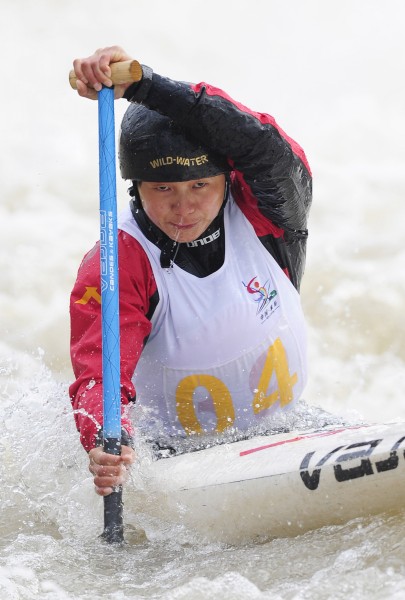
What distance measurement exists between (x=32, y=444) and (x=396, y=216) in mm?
5166

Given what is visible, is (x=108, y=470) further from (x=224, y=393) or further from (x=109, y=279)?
(x=224, y=393)

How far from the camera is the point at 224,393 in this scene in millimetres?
3387

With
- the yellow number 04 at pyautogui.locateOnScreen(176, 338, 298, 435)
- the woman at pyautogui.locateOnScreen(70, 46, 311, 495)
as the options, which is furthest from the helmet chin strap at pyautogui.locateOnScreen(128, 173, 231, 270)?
the yellow number 04 at pyautogui.locateOnScreen(176, 338, 298, 435)

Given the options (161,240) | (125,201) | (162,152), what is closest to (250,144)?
(162,152)

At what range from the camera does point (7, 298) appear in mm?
7094

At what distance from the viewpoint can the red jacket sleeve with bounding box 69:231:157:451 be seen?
302 centimetres

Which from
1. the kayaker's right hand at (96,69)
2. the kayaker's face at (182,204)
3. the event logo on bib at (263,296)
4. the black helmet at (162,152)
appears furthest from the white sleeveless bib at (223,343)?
the kayaker's right hand at (96,69)

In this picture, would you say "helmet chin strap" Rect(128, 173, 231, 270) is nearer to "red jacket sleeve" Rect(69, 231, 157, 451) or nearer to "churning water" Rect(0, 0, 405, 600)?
"red jacket sleeve" Rect(69, 231, 157, 451)

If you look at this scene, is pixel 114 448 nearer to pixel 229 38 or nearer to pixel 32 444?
pixel 32 444

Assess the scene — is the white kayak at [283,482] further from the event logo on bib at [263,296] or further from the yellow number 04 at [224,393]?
the event logo on bib at [263,296]

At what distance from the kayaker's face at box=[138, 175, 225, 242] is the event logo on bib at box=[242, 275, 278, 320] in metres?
0.30

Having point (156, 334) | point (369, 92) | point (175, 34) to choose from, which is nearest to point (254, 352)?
point (156, 334)

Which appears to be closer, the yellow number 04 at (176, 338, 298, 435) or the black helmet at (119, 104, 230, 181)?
the black helmet at (119, 104, 230, 181)

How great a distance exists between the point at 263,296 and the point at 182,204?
19.4 inches
